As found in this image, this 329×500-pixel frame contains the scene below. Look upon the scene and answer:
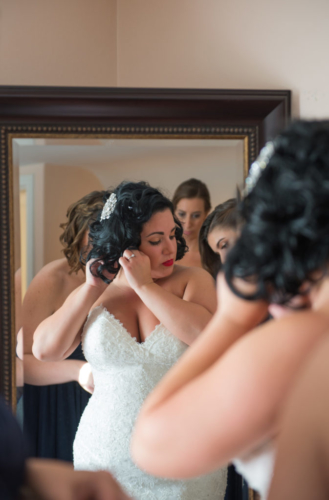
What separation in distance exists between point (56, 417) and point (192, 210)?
0.64m

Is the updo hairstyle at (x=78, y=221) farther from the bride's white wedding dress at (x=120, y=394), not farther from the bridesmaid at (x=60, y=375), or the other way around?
the bride's white wedding dress at (x=120, y=394)

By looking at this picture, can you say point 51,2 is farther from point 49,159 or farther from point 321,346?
point 321,346

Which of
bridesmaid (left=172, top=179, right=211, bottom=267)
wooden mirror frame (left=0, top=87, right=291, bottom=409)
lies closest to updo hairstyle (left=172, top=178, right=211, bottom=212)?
bridesmaid (left=172, top=179, right=211, bottom=267)

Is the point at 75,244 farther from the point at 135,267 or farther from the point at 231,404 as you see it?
the point at 231,404

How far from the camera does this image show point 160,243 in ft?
4.19

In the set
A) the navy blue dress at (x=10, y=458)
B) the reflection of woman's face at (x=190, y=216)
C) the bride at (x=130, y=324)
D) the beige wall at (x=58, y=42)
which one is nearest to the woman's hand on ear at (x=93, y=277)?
the bride at (x=130, y=324)

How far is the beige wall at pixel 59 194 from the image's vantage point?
1292mm

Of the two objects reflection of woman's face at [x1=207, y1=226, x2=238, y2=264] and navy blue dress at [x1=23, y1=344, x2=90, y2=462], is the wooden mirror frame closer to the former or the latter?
navy blue dress at [x1=23, y1=344, x2=90, y2=462]

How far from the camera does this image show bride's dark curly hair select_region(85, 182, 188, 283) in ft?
4.09

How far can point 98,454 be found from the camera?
1.24m

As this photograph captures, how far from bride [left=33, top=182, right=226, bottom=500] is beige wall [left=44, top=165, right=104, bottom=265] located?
0.08 m

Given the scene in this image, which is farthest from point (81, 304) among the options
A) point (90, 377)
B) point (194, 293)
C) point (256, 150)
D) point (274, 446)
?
point (274, 446)

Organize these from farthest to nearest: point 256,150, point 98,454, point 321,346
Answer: point 256,150 → point 98,454 → point 321,346

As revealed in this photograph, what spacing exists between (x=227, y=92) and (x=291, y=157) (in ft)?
2.86
